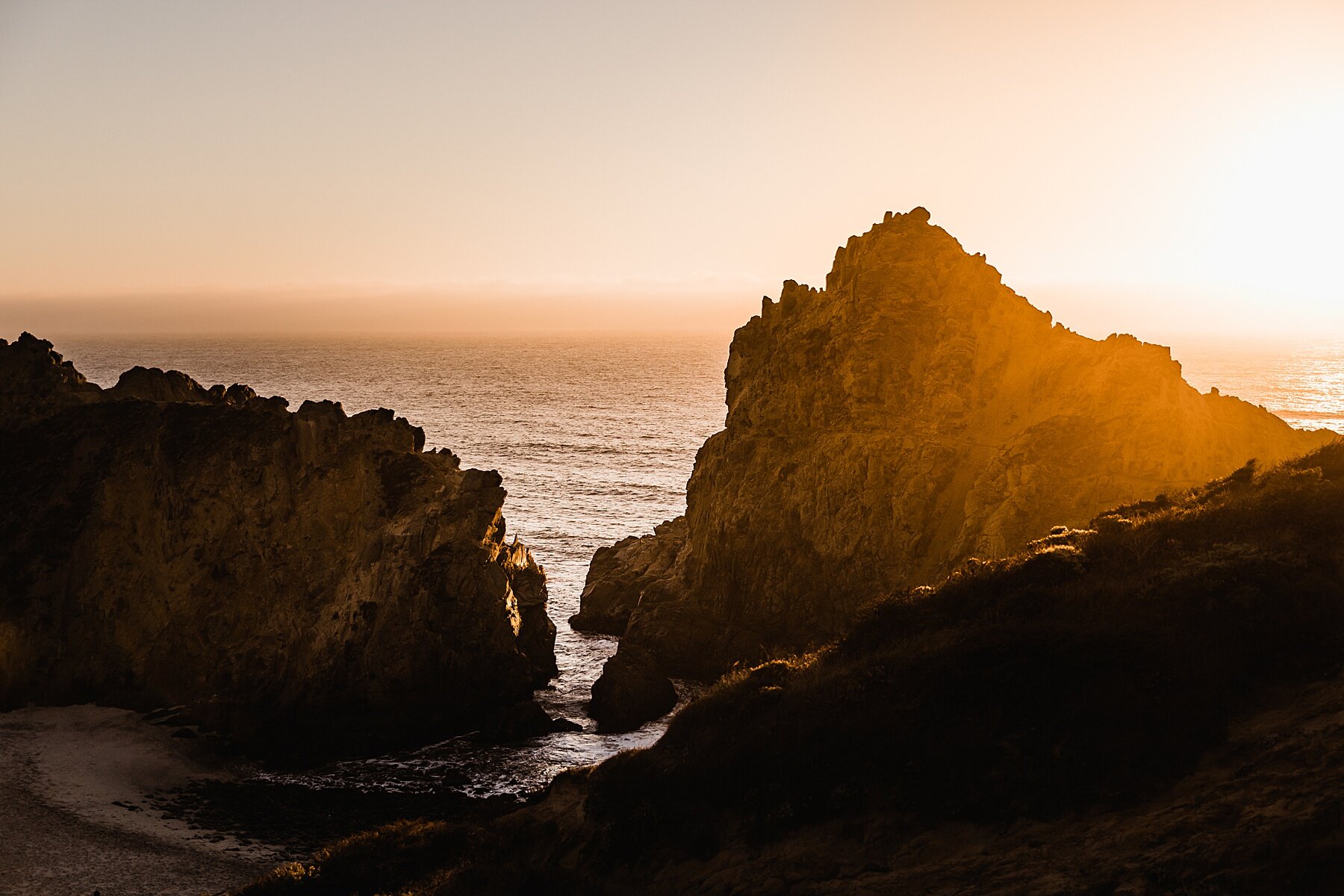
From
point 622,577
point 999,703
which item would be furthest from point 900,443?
point 999,703

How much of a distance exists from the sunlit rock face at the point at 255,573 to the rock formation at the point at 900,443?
34.1 feet

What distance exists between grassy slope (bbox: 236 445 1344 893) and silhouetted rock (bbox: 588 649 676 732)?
17.7 metres

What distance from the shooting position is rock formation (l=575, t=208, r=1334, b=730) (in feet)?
127

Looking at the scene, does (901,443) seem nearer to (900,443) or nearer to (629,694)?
(900,443)

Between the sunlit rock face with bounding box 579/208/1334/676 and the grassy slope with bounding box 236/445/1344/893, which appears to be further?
the sunlit rock face with bounding box 579/208/1334/676

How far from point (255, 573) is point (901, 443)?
29.6 meters

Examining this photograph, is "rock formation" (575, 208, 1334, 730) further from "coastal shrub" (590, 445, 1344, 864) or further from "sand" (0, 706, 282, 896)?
"sand" (0, 706, 282, 896)

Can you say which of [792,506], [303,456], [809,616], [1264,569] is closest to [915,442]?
[792,506]

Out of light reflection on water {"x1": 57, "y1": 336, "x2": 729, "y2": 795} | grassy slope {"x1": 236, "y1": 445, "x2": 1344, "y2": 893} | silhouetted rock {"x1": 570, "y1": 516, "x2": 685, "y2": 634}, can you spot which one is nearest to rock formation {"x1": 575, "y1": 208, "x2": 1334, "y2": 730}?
silhouetted rock {"x1": 570, "y1": 516, "x2": 685, "y2": 634}

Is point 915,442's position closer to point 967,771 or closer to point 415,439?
point 415,439

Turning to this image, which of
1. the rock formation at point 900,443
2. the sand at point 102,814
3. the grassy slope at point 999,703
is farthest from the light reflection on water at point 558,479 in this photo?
the grassy slope at point 999,703

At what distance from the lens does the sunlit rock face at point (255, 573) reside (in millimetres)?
39812

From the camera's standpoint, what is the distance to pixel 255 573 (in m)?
42.8

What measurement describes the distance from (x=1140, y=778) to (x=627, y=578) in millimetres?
42394
